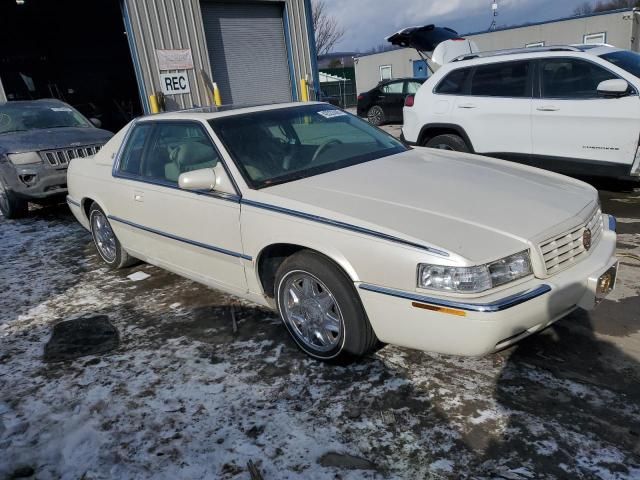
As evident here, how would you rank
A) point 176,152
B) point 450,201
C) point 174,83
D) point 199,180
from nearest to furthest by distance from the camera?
point 450,201, point 199,180, point 176,152, point 174,83

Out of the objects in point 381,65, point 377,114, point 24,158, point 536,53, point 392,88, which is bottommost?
point 377,114

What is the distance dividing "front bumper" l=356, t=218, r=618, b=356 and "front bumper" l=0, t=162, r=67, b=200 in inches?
225

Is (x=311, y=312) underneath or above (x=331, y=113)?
underneath

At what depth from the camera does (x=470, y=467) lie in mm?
2092

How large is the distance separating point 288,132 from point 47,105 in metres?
6.37

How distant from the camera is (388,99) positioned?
1644 centimetres

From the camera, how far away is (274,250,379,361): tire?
2631 mm

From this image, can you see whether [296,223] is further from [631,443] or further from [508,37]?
[508,37]

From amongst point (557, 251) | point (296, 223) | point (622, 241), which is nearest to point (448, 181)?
point (557, 251)

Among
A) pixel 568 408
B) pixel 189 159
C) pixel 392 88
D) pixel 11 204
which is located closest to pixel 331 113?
pixel 189 159

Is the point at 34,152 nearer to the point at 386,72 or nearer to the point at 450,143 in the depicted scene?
the point at 450,143

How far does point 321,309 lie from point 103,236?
291cm

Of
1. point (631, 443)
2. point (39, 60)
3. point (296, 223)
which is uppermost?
point (39, 60)

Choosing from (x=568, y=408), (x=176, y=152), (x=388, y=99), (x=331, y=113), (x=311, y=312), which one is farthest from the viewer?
(x=388, y=99)
